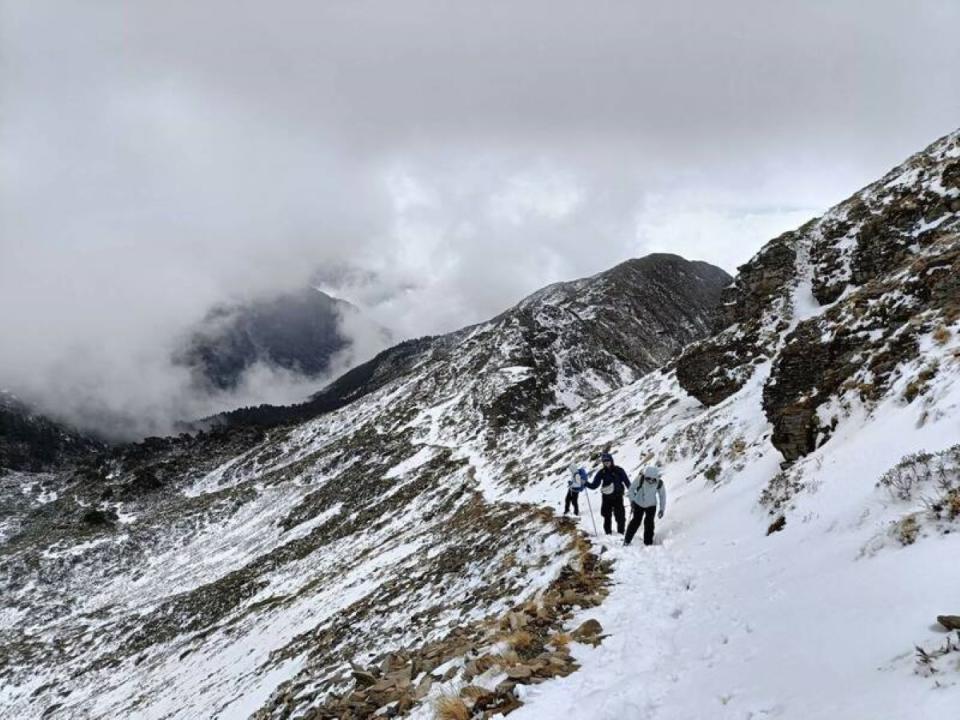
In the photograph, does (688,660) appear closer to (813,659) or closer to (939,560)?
(813,659)

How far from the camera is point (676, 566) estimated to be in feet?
39.1

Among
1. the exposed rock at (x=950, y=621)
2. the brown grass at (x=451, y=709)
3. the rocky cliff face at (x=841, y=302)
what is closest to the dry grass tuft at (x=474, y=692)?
the brown grass at (x=451, y=709)

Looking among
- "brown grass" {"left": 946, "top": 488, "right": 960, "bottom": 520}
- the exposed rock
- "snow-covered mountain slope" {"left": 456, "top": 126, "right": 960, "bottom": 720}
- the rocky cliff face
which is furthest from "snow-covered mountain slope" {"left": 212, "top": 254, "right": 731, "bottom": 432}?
the exposed rock

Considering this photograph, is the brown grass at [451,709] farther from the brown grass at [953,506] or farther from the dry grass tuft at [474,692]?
the brown grass at [953,506]

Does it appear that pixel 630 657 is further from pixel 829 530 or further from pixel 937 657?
pixel 937 657

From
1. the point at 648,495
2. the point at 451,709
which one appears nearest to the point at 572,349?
the point at 648,495

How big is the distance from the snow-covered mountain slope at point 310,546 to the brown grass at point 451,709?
1.46 m

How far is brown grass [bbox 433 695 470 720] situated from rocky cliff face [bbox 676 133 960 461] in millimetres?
10457

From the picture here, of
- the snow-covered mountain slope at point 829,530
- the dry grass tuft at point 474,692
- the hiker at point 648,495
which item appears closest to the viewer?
the snow-covered mountain slope at point 829,530

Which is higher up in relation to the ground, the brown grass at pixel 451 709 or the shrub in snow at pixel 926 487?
the shrub in snow at pixel 926 487

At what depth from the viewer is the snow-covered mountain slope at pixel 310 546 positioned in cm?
1788

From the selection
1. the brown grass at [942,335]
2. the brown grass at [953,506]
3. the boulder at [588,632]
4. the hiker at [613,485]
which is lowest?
the boulder at [588,632]

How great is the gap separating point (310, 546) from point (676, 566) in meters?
45.1

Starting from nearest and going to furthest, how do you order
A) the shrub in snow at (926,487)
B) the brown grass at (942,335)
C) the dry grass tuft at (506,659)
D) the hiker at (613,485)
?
the shrub in snow at (926,487) → the dry grass tuft at (506,659) → the brown grass at (942,335) → the hiker at (613,485)
